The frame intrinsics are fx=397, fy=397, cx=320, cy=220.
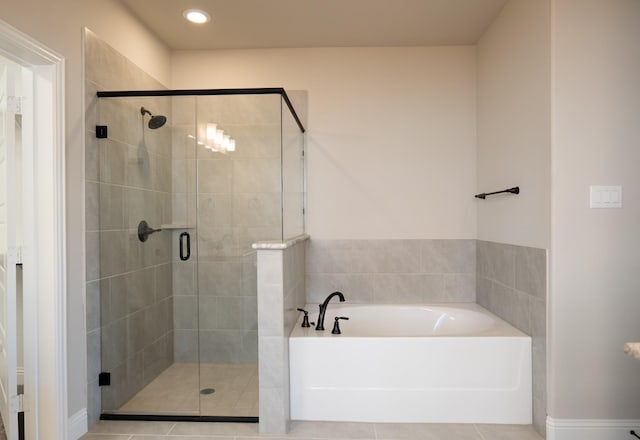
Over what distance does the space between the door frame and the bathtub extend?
124cm

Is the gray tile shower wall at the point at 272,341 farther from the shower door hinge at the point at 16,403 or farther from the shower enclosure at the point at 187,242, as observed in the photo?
the shower door hinge at the point at 16,403

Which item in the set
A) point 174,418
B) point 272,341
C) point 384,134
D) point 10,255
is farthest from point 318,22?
point 174,418

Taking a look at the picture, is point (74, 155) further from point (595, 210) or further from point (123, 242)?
point (595, 210)

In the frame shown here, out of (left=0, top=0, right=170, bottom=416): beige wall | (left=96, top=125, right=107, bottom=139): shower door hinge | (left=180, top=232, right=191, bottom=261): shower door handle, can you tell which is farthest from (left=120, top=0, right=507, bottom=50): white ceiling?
(left=180, top=232, right=191, bottom=261): shower door handle

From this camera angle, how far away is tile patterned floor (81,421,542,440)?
218cm

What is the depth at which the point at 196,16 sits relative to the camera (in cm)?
276

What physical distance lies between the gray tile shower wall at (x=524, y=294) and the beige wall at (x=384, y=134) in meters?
0.51

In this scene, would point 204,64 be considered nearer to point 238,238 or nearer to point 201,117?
point 201,117

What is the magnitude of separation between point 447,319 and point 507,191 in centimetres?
110

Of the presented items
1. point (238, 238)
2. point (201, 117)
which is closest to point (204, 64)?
point (201, 117)

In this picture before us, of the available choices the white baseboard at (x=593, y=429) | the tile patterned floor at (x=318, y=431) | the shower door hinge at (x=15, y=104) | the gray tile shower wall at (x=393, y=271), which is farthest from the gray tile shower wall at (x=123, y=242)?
the white baseboard at (x=593, y=429)

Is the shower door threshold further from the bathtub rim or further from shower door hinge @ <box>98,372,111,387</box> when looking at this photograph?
the bathtub rim

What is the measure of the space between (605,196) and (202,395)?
8.26ft

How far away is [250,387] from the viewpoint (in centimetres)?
241
